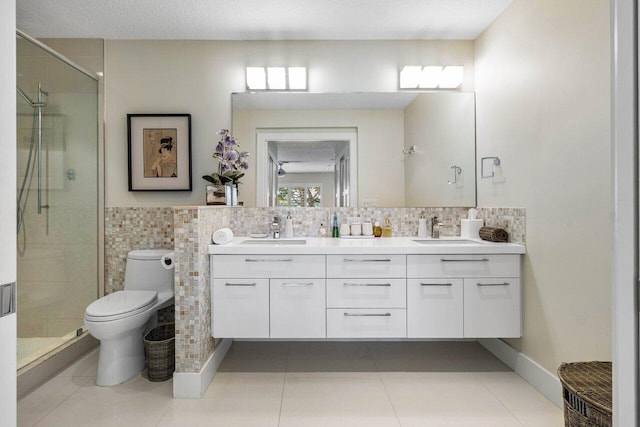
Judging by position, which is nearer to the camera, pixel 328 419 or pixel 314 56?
pixel 328 419

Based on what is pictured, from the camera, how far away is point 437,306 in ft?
7.46

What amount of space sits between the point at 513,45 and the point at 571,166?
3.18 ft

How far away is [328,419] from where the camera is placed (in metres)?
1.91

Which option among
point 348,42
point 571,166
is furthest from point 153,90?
point 571,166

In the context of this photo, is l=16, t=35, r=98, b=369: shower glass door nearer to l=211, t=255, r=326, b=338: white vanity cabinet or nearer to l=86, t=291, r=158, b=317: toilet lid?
l=86, t=291, r=158, b=317: toilet lid

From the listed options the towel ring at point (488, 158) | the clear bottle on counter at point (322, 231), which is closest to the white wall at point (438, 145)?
the towel ring at point (488, 158)

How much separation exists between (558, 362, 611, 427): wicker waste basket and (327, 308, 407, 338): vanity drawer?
88 centimetres

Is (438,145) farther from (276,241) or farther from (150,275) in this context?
(150,275)

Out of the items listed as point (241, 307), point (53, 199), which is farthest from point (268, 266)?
point (53, 199)

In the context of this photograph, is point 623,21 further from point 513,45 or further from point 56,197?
point 56,197

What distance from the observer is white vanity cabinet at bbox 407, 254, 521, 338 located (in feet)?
7.46

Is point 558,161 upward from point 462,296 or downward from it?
upward

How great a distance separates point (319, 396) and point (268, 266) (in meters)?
0.79

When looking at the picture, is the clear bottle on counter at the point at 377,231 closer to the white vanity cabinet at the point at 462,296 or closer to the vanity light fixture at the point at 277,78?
the white vanity cabinet at the point at 462,296
